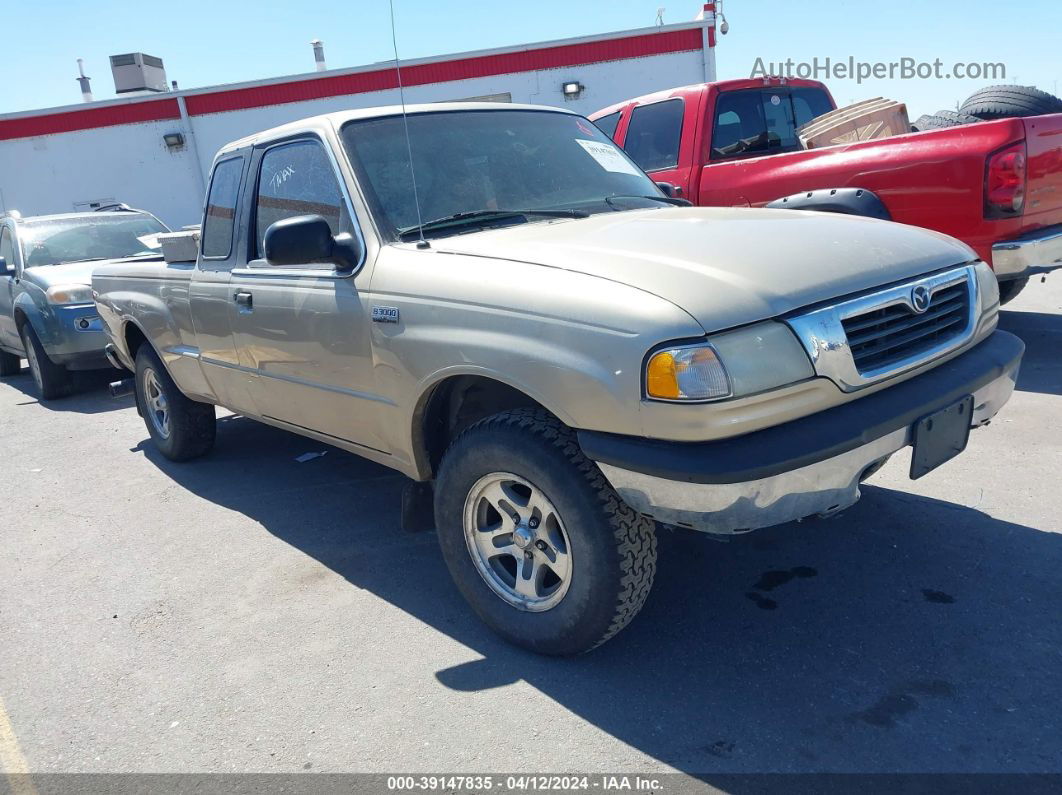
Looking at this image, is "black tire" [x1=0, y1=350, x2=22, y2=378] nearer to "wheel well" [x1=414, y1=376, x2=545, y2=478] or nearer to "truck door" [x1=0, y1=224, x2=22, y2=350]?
"truck door" [x1=0, y1=224, x2=22, y2=350]

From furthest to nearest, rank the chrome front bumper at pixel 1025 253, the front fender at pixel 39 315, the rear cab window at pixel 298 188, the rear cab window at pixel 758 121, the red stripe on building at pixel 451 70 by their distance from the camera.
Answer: the red stripe on building at pixel 451 70 → the front fender at pixel 39 315 → the rear cab window at pixel 758 121 → the chrome front bumper at pixel 1025 253 → the rear cab window at pixel 298 188

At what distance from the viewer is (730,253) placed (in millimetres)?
2699

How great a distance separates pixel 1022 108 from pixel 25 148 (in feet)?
61.2

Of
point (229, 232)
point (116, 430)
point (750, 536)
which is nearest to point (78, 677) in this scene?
point (229, 232)

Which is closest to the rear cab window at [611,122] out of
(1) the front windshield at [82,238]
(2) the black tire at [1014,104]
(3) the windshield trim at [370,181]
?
(2) the black tire at [1014,104]

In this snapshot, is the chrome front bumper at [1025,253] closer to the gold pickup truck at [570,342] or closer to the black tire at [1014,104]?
the black tire at [1014,104]

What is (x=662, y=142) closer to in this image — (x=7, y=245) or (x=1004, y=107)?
(x=1004, y=107)

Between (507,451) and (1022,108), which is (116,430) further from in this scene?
(1022,108)

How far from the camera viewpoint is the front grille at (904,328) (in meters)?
2.59

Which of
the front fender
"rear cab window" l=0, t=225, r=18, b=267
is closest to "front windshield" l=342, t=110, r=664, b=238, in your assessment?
the front fender

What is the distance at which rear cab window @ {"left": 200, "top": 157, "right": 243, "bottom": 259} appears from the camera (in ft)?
14.1

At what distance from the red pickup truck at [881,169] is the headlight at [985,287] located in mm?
1892

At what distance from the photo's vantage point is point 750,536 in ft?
12.3

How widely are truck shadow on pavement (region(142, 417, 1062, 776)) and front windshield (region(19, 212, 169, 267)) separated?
625 cm
